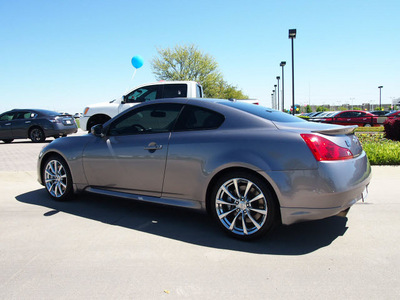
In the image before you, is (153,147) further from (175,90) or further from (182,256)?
(175,90)

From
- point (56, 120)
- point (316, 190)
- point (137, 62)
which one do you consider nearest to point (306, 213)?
point (316, 190)

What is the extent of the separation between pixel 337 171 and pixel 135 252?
2.05 metres

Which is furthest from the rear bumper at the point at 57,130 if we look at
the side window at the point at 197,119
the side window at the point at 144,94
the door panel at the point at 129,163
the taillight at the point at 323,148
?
the taillight at the point at 323,148

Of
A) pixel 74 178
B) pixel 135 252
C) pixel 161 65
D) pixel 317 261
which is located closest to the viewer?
pixel 317 261

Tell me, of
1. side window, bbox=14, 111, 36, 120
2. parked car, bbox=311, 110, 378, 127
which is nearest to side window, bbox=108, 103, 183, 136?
side window, bbox=14, 111, 36, 120

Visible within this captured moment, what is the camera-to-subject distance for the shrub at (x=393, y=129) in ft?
40.6

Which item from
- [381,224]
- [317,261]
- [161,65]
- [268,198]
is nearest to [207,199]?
[268,198]

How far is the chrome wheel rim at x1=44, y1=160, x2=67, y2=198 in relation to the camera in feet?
16.6

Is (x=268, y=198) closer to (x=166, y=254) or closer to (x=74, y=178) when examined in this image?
(x=166, y=254)

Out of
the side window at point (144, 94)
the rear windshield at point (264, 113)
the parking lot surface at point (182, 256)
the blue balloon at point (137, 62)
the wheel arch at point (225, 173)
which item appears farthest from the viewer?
the blue balloon at point (137, 62)

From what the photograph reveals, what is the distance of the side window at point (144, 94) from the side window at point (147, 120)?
6.64 meters

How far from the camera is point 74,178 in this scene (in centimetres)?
491

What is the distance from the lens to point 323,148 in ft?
10.6

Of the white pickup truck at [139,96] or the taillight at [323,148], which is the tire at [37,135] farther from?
the taillight at [323,148]
